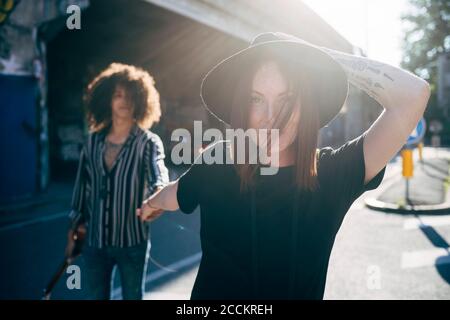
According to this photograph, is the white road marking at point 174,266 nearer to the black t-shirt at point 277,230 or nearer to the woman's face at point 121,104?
the woman's face at point 121,104

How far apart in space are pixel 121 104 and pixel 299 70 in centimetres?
148

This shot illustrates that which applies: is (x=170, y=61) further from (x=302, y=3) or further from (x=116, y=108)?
(x=116, y=108)

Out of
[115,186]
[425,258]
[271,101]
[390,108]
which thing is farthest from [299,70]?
[425,258]

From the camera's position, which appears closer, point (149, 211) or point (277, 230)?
point (277, 230)

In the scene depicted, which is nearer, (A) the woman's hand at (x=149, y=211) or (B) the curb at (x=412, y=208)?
(A) the woman's hand at (x=149, y=211)

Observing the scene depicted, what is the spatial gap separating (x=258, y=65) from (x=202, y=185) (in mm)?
425

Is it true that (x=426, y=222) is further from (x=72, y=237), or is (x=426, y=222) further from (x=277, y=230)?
(x=277, y=230)

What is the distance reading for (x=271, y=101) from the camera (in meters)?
1.30

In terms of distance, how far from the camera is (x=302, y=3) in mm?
12453

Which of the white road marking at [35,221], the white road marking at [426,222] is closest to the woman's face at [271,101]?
the white road marking at [426,222]

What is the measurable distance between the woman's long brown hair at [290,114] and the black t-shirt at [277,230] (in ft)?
0.12

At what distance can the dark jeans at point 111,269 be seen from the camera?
7.72 feet

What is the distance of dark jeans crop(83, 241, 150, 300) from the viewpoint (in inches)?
92.6
